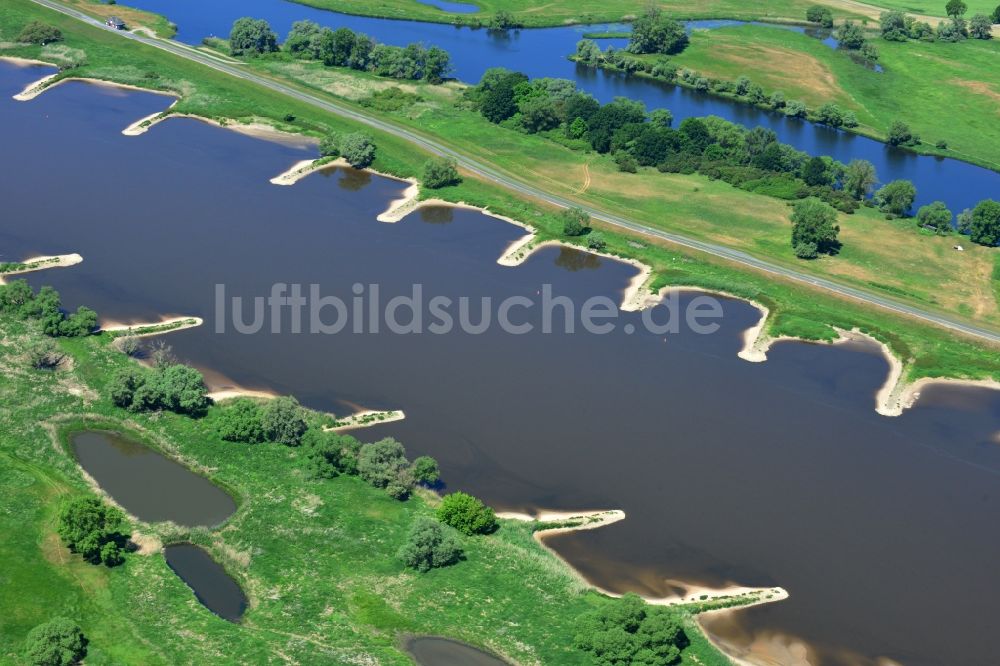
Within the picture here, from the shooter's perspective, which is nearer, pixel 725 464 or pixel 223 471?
pixel 223 471

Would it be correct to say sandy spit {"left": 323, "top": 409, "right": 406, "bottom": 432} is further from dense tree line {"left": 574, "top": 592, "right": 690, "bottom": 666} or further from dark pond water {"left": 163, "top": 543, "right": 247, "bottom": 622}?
dense tree line {"left": 574, "top": 592, "right": 690, "bottom": 666}

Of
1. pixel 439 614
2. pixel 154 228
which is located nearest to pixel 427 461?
pixel 439 614

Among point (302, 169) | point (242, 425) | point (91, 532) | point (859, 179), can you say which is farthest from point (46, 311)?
point (859, 179)

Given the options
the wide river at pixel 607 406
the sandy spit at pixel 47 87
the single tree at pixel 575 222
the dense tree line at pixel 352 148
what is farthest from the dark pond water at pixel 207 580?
the sandy spit at pixel 47 87

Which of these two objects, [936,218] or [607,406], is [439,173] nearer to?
[607,406]

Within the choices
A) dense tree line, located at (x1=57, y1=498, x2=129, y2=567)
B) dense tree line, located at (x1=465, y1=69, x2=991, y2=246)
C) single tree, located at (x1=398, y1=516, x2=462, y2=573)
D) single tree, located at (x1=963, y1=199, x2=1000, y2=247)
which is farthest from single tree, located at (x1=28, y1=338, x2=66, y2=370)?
single tree, located at (x1=963, y1=199, x2=1000, y2=247)

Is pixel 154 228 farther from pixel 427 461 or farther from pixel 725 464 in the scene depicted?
pixel 725 464

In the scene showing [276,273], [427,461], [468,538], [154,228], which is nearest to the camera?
[468,538]
